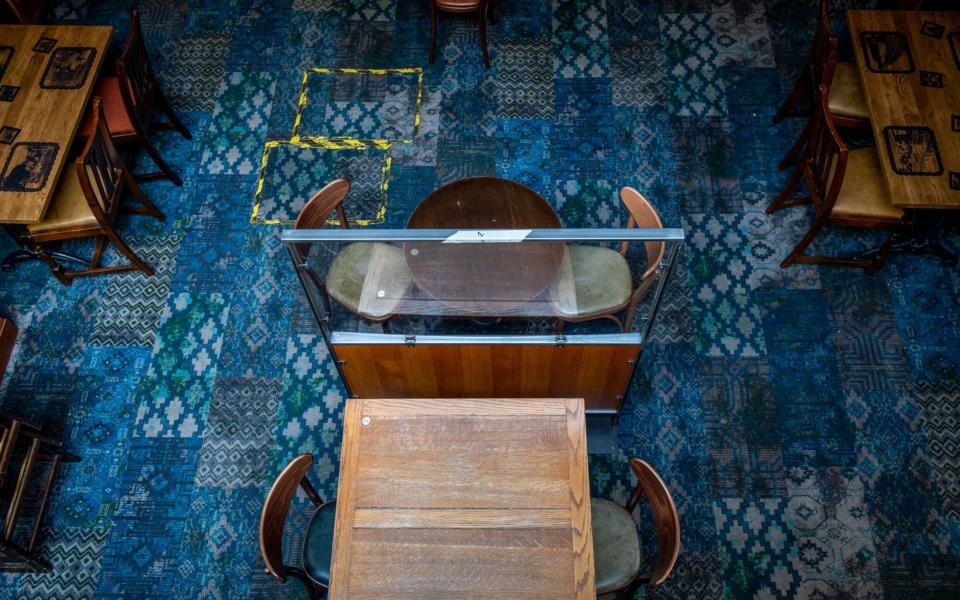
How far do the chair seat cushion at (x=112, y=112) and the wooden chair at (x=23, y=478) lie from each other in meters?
1.84

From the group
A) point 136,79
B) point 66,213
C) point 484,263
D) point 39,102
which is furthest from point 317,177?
point 484,263

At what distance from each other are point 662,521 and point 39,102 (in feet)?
13.7

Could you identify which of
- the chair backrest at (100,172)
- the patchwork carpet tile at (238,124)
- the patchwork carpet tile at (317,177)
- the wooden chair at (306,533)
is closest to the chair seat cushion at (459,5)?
the patchwork carpet tile at (317,177)

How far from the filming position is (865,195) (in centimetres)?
398

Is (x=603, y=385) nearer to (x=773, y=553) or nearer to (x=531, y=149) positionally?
(x=773, y=553)

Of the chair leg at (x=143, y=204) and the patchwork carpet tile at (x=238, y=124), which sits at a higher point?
the patchwork carpet tile at (x=238, y=124)

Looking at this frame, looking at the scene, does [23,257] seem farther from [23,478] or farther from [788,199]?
[788,199]

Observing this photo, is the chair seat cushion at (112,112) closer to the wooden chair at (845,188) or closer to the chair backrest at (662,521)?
the chair backrest at (662,521)

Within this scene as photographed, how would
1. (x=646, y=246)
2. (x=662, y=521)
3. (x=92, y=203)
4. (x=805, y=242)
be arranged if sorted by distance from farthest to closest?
(x=805, y=242) → (x=92, y=203) → (x=646, y=246) → (x=662, y=521)

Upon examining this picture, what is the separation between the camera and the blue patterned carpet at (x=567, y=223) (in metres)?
3.69

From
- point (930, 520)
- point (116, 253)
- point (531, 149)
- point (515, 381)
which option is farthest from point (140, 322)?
point (930, 520)

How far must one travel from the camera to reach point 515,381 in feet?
11.3

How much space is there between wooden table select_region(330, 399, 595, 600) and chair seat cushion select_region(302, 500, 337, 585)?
15.1 inches

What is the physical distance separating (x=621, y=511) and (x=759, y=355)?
1.56m
